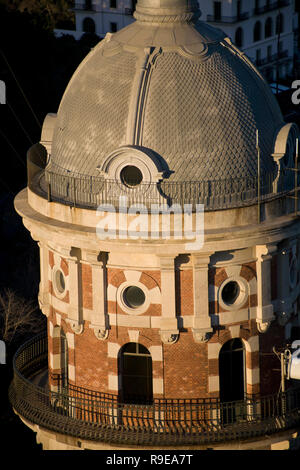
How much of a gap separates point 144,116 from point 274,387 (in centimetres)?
1027

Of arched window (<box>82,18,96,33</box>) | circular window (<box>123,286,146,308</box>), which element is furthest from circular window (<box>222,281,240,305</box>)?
arched window (<box>82,18,96,33</box>)

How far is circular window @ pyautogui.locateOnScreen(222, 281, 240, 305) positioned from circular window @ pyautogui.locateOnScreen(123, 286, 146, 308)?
268cm

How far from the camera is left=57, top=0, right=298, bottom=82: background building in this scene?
140 m

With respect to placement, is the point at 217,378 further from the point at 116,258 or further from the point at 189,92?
the point at 189,92

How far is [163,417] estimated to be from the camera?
50625mm

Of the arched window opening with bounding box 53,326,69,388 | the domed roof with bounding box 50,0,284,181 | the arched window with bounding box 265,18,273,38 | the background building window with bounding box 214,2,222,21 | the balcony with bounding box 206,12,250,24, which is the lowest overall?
the arched window opening with bounding box 53,326,69,388

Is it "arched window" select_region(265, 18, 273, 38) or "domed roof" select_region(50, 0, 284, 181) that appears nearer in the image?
"domed roof" select_region(50, 0, 284, 181)

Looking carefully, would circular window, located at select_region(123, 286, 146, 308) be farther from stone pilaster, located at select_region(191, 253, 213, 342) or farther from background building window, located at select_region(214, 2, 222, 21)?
background building window, located at select_region(214, 2, 222, 21)

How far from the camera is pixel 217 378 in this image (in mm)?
50781

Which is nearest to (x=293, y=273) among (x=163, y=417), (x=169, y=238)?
(x=169, y=238)

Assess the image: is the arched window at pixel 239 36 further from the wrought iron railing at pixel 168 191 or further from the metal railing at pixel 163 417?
the metal railing at pixel 163 417

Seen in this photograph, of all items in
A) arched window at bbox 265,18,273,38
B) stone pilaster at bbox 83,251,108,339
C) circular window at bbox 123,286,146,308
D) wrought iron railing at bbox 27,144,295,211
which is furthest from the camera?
arched window at bbox 265,18,273,38

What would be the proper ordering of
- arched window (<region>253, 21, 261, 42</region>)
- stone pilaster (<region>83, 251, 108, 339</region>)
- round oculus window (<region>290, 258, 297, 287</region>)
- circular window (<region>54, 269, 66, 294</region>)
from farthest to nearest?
arched window (<region>253, 21, 261, 42</region>)
round oculus window (<region>290, 258, 297, 287</region>)
circular window (<region>54, 269, 66, 294</region>)
stone pilaster (<region>83, 251, 108, 339</region>)

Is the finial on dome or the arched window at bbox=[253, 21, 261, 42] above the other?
the arched window at bbox=[253, 21, 261, 42]
